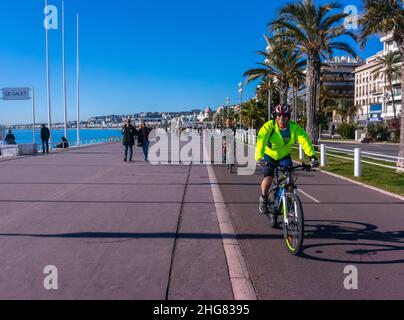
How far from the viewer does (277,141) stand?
6.43 meters

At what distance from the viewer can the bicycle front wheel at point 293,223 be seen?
A: 5.37 metres

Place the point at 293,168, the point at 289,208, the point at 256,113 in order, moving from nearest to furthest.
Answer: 1. the point at 289,208
2. the point at 293,168
3. the point at 256,113

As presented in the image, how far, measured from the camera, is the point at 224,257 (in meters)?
5.37

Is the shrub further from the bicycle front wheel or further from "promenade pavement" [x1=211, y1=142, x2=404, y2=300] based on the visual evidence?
the bicycle front wheel

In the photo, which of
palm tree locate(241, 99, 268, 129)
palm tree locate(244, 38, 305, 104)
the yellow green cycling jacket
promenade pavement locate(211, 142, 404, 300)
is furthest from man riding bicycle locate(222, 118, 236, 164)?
palm tree locate(241, 99, 268, 129)

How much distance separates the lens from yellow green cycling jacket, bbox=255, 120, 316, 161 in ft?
20.7

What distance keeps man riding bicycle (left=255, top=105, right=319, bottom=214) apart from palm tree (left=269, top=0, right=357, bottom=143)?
15407 millimetres

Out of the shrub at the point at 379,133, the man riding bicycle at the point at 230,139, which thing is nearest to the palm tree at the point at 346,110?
the shrub at the point at 379,133

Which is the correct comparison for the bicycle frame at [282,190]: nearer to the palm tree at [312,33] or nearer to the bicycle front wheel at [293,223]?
the bicycle front wheel at [293,223]

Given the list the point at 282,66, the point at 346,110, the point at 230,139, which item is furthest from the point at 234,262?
the point at 346,110

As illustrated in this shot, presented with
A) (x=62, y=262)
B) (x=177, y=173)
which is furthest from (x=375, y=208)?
(x=177, y=173)

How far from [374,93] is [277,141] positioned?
87.7m

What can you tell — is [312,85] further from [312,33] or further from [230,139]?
[230,139]
